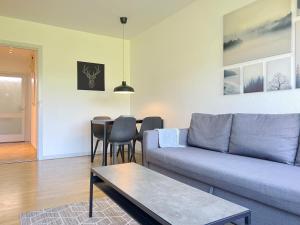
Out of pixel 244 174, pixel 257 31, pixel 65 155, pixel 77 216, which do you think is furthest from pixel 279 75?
pixel 65 155

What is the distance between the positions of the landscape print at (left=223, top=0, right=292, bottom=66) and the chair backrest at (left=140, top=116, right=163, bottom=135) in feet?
4.79

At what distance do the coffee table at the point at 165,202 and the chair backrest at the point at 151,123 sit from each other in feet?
6.12

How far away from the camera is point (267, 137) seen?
Answer: 82.0 inches

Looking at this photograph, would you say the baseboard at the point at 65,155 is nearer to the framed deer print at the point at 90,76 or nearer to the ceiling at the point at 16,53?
the framed deer print at the point at 90,76

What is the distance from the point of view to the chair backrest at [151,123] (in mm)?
3713

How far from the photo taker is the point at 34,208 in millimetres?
2113

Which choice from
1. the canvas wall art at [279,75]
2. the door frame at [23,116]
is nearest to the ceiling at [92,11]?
the canvas wall art at [279,75]

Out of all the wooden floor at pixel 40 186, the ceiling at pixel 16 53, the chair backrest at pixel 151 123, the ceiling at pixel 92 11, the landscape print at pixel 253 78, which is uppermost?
the ceiling at pixel 92 11

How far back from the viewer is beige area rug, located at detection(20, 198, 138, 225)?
1.85 m

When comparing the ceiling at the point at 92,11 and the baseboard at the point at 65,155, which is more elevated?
the ceiling at the point at 92,11

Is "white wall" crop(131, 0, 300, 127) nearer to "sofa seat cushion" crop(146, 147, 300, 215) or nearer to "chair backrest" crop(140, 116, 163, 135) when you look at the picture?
"chair backrest" crop(140, 116, 163, 135)

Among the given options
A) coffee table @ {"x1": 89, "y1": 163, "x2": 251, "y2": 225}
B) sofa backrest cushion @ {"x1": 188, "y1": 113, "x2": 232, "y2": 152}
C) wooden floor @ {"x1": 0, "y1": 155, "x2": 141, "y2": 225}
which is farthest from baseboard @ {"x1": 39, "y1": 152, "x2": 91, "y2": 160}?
coffee table @ {"x1": 89, "y1": 163, "x2": 251, "y2": 225}

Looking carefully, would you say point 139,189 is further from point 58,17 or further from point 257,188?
point 58,17

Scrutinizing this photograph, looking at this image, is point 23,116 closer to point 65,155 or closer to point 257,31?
point 65,155
